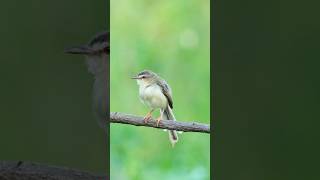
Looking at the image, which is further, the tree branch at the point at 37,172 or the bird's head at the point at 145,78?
the bird's head at the point at 145,78

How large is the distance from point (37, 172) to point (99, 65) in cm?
62

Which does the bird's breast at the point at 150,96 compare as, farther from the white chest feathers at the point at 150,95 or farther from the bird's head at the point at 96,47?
the bird's head at the point at 96,47

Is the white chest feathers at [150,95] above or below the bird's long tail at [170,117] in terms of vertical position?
Result: above

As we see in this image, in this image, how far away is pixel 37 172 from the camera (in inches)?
64.5

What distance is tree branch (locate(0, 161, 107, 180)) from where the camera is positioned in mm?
1633

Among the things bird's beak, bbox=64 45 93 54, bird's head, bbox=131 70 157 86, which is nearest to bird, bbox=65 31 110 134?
bird's beak, bbox=64 45 93 54

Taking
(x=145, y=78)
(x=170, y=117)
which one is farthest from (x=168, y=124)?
(x=145, y=78)

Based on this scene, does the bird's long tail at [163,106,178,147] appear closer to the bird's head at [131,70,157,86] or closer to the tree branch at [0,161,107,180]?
the bird's head at [131,70,157,86]

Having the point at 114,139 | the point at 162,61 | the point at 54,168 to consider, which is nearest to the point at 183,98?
the point at 162,61

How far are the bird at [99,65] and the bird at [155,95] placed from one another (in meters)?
0.12

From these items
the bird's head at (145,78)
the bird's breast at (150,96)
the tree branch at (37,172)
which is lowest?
the tree branch at (37,172)

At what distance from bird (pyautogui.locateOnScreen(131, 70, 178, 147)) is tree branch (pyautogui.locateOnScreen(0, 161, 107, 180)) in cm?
57

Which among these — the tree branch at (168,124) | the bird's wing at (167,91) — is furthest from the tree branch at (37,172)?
the bird's wing at (167,91)

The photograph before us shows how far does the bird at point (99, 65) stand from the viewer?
2139 mm
